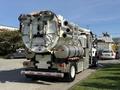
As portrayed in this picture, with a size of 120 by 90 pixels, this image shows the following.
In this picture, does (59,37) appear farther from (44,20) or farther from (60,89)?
(60,89)

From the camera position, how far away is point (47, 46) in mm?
16594

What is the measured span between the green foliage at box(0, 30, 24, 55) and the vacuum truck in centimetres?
3776

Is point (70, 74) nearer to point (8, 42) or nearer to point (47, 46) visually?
point (47, 46)

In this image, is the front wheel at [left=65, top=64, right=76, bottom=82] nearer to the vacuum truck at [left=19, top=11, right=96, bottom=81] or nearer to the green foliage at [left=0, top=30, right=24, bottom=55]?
the vacuum truck at [left=19, top=11, right=96, bottom=81]

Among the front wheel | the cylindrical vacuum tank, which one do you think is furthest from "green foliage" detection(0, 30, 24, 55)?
the cylindrical vacuum tank

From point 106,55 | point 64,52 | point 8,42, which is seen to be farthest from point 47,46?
point 8,42

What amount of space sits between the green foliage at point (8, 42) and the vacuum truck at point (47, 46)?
124 feet

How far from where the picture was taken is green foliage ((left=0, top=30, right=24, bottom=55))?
54719mm

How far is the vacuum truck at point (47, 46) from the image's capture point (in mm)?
16375

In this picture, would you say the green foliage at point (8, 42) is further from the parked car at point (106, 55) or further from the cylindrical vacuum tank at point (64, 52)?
the cylindrical vacuum tank at point (64, 52)

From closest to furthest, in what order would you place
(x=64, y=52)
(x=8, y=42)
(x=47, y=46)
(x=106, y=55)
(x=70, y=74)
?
(x=64, y=52) → (x=47, y=46) → (x=70, y=74) → (x=106, y=55) → (x=8, y=42)

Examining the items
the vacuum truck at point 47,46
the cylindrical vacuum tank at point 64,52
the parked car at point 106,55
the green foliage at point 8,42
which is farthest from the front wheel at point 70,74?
the green foliage at point 8,42

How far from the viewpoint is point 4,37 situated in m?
55.0

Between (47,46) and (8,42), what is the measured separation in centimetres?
3909
